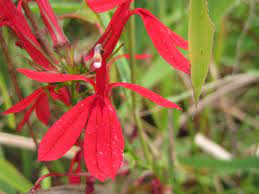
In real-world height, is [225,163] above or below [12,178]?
below

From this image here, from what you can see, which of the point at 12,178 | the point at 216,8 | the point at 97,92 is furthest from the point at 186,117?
the point at 97,92

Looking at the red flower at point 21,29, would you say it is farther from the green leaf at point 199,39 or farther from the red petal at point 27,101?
the green leaf at point 199,39

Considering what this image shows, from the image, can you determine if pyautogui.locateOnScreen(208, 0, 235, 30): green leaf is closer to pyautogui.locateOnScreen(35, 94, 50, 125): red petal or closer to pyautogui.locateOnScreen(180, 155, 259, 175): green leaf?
pyautogui.locateOnScreen(180, 155, 259, 175): green leaf

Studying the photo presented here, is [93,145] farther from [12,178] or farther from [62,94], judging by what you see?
[12,178]

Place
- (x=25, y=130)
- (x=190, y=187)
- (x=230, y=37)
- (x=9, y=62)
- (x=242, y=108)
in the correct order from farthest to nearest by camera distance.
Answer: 1. (x=230, y=37)
2. (x=242, y=108)
3. (x=190, y=187)
4. (x=25, y=130)
5. (x=9, y=62)

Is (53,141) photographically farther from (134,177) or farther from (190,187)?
(190,187)

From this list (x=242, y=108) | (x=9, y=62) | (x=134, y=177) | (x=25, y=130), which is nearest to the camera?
(x=9, y=62)

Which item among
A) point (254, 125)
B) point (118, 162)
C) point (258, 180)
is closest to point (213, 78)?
point (254, 125)
